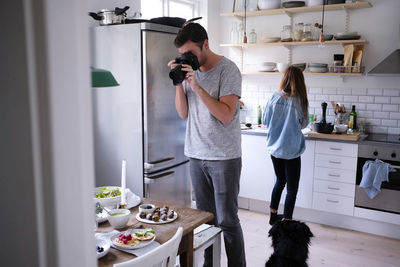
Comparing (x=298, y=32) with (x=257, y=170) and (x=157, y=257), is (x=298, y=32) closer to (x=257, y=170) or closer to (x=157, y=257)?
(x=257, y=170)

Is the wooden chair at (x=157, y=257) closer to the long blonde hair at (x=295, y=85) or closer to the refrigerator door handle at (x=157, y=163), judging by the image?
the refrigerator door handle at (x=157, y=163)

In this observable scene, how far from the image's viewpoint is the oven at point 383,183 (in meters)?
3.28

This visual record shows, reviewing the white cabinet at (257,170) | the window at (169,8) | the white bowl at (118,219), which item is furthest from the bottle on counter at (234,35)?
the white bowl at (118,219)

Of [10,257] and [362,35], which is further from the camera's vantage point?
[362,35]

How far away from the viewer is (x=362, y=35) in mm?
3924

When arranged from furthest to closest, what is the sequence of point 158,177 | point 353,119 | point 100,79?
point 353,119 < point 158,177 < point 100,79

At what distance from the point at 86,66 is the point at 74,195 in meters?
0.16

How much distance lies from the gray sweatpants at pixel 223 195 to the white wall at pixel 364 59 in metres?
2.36

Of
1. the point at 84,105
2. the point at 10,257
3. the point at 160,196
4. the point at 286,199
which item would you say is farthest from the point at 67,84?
the point at 286,199

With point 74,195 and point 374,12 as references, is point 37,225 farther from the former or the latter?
point 374,12

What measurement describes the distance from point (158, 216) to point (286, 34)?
120 inches

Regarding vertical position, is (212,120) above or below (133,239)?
above

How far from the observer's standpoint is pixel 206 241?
6.34 ft

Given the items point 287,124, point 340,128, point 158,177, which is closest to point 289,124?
point 287,124
